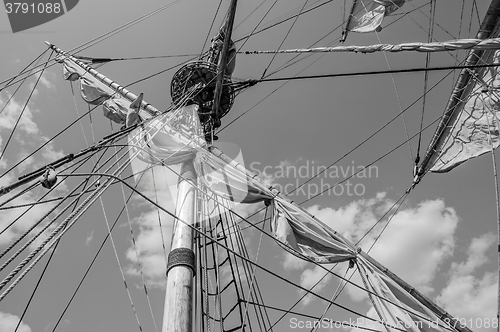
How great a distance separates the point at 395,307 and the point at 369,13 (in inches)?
381

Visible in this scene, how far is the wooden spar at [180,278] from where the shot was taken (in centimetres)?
335

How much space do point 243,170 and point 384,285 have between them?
274 centimetres

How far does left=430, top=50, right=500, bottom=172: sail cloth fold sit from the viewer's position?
7.44m

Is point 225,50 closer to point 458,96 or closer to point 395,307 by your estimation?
point 395,307

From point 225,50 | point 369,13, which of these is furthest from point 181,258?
point 369,13

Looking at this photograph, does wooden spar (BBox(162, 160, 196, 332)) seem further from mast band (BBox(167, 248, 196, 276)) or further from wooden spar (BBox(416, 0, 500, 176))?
wooden spar (BBox(416, 0, 500, 176))

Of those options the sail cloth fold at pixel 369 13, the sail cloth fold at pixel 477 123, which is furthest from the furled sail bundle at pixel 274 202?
the sail cloth fold at pixel 369 13

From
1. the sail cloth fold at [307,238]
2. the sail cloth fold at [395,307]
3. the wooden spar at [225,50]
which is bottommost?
the sail cloth fold at [395,307]

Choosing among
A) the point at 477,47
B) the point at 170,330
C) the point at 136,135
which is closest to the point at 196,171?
the point at 136,135

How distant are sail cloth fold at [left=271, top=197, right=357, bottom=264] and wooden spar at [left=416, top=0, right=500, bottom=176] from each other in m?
5.16

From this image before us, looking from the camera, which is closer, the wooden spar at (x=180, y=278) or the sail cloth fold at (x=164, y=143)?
the wooden spar at (x=180, y=278)

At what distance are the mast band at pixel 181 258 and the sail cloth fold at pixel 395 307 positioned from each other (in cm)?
225

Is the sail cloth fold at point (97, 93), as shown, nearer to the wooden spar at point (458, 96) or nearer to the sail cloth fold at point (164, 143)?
the sail cloth fold at point (164, 143)

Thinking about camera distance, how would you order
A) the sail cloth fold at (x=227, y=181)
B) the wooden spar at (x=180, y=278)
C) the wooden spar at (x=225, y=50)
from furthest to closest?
1. the wooden spar at (x=225, y=50)
2. the sail cloth fold at (x=227, y=181)
3. the wooden spar at (x=180, y=278)
